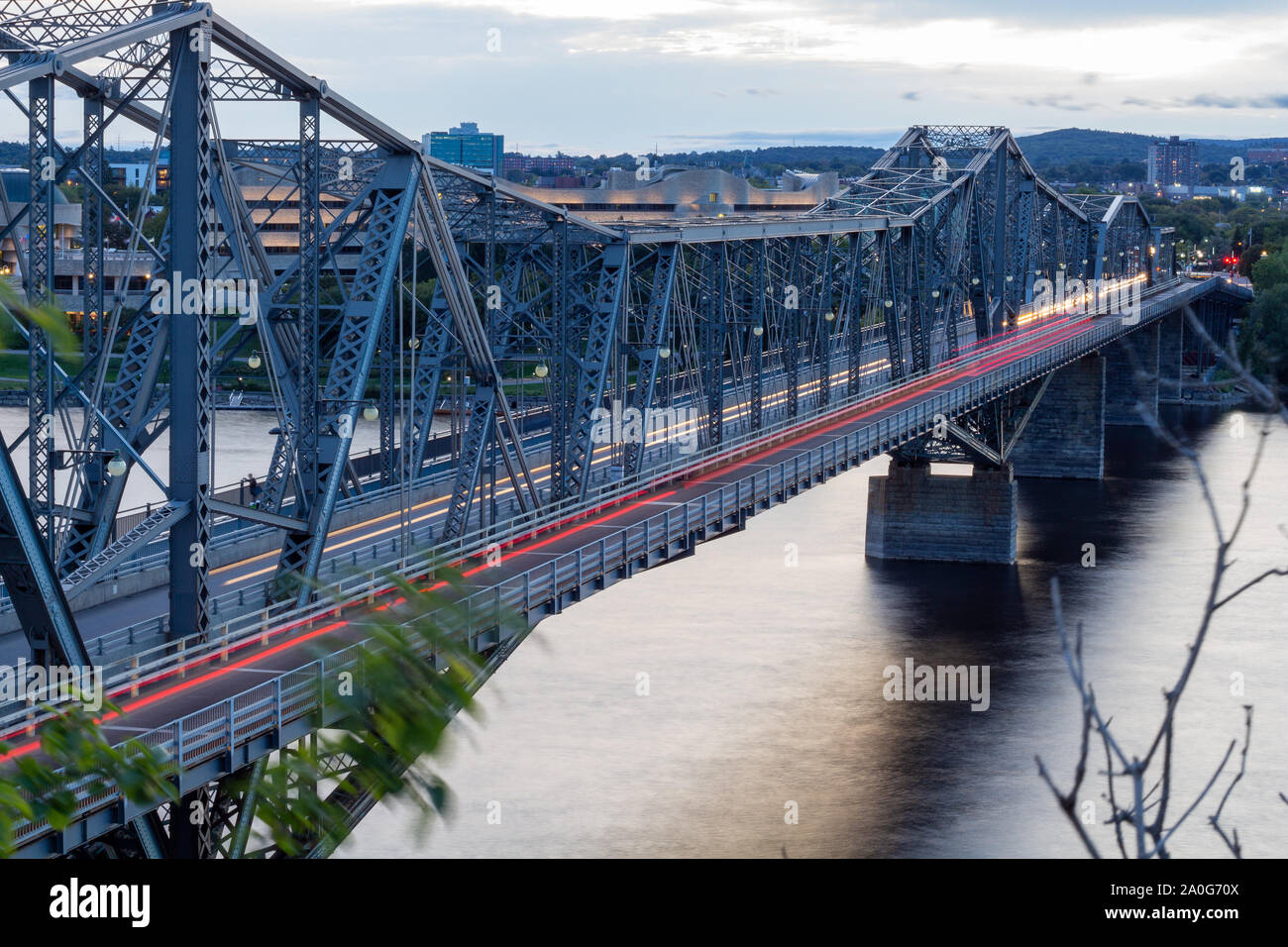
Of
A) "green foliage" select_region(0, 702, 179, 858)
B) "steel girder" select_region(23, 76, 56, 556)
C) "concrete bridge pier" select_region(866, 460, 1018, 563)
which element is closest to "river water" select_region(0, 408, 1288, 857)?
A: "concrete bridge pier" select_region(866, 460, 1018, 563)

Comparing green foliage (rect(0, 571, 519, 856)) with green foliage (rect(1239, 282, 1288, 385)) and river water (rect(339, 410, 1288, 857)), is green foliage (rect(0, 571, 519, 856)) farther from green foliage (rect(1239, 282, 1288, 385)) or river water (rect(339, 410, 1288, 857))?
green foliage (rect(1239, 282, 1288, 385))

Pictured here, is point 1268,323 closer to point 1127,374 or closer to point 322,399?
point 1127,374

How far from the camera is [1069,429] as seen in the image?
88.0 metres

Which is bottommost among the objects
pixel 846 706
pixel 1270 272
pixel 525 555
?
pixel 846 706

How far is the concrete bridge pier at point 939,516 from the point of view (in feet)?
221

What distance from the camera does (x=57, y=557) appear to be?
27422 millimetres

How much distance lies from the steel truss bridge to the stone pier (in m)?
20.7

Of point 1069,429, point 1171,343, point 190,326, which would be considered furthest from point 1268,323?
point 190,326

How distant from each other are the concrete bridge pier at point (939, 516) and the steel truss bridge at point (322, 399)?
1595mm

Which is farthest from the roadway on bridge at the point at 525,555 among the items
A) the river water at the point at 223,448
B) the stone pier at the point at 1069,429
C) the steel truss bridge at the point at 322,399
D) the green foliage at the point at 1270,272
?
the green foliage at the point at 1270,272

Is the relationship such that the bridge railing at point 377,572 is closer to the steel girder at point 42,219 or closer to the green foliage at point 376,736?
the green foliage at point 376,736

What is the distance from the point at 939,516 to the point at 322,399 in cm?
4156

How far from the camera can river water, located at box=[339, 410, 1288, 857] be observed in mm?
35969

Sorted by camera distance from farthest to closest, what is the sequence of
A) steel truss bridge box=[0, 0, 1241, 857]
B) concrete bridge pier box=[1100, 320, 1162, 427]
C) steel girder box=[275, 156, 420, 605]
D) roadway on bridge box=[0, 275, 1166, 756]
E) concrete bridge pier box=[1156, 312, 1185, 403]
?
concrete bridge pier box=[1156, 312, 1185, 403], concrete bridge pier box=[1100, 320, 1162, 427], steel girder box=[275, 156, 420, 605], steel truss bridge box=[0, 0, 1241, 857], roadway on bridge box=[0, 275, 1166, 756]
